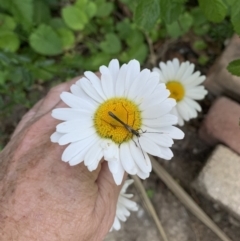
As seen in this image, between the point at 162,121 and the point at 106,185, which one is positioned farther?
the point at 106,185

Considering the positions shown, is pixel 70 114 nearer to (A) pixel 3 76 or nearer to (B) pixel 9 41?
(A) pixel 3 76

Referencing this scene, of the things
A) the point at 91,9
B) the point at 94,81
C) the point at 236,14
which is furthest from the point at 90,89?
the point at 91,9

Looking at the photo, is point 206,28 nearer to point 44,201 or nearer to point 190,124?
point 190,124

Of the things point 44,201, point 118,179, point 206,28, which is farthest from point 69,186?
point 206,28

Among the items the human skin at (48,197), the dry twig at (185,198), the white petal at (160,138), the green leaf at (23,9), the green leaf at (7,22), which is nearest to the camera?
the white petal at (160,138)

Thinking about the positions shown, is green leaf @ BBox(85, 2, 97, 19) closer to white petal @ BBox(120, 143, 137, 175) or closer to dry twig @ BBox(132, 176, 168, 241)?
dry twig @ BBox(132, 176, 168, 241)

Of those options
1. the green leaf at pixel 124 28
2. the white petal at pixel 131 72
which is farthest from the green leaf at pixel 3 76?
the white petal at pixel 131 72

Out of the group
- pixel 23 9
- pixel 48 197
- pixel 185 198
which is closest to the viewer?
pixel 48 197

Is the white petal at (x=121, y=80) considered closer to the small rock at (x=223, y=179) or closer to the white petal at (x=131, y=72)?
the white petal at (x=131, y=72)
